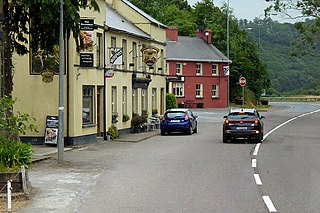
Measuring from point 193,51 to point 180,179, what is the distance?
66153mm

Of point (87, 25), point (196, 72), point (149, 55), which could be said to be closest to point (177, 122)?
point (149, 55)

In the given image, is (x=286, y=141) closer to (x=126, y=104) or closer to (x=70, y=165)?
(x=126, y=104)

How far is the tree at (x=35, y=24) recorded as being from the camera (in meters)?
21.7

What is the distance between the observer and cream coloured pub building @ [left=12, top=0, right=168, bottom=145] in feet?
102

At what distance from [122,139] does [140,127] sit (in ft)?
18.8

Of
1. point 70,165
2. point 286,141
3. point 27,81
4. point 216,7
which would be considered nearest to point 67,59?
point 27,81

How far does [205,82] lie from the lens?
83250 mm

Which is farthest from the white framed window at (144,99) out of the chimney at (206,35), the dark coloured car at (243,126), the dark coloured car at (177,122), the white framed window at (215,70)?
the chimney at (206,35)

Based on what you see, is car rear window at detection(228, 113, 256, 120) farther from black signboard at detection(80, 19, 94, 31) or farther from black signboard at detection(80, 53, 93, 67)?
black signboard at detection(80, 19, 94, 31)

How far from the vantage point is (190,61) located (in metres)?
81.9

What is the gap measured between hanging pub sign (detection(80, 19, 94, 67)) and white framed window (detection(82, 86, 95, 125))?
6.34ft

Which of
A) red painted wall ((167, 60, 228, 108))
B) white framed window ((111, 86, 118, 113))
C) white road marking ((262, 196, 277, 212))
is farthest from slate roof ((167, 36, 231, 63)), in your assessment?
white road marking ((262, 196, 277, 212))

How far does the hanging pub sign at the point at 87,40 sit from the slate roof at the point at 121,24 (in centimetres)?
648

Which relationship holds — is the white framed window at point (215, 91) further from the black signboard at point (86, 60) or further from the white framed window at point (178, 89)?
the black signboard at point (86, 60)
